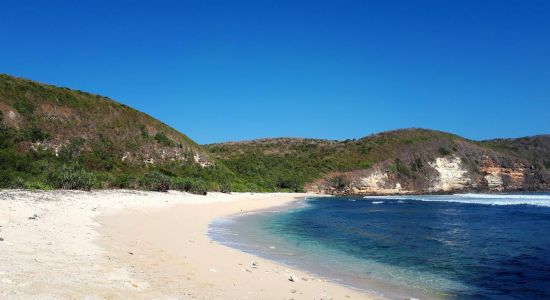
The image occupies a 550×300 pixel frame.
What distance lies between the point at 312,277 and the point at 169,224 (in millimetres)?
11311

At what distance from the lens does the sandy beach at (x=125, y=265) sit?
24.7 ft

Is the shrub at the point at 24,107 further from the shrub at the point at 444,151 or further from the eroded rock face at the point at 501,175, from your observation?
the eroded rock face at the point at 501,175

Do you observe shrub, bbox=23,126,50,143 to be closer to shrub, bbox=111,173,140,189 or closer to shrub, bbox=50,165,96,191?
shrub, bbox=111,173,140,189

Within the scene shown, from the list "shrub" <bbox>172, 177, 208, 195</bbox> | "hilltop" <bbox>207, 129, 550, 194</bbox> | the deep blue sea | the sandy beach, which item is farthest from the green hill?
the deep blue sea

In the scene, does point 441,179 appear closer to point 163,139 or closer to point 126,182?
point 163,139

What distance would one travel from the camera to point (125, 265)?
973cm

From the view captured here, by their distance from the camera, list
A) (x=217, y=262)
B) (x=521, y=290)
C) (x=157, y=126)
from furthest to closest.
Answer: (x=157, y=126)
(x=217, y=262)
(x=521, y=290)

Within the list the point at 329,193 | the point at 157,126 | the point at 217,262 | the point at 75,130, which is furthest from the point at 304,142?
the point at 217,262

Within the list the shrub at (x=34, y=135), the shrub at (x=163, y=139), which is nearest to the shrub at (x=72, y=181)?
the shrub at (x=34, y=135)

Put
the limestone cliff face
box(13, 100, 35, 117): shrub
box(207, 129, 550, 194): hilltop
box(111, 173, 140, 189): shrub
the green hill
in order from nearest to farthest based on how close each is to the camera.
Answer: box(111, 173, 140, 189): shrub, the green hill, box(13, 100, 35, 117): shrub, box(207, 129, 550, 194): hilltop, the limestone cliff face

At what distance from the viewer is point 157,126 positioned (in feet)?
213

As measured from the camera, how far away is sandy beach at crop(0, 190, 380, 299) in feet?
24.7

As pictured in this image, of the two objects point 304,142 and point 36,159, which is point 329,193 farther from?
point 36,159

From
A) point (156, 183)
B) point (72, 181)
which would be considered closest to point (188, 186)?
point (156, 183)
